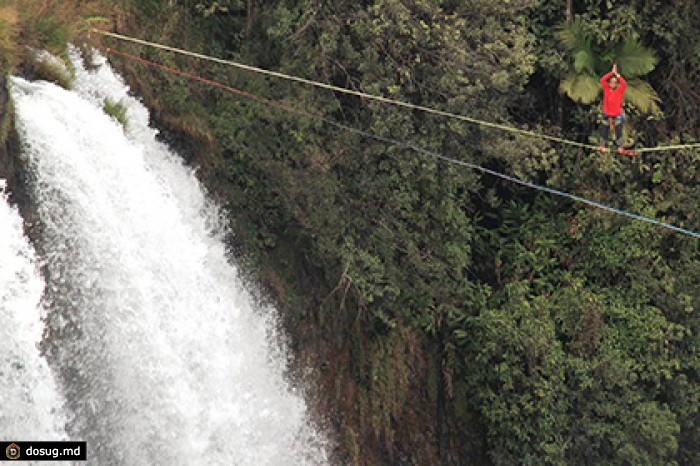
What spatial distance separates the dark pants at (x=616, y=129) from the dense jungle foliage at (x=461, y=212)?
40 centimetres

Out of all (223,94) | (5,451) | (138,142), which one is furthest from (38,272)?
(223,94)

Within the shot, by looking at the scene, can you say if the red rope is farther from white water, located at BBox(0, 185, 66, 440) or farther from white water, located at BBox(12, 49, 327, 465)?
white water, located at BBox(0, 185, 66, 440)

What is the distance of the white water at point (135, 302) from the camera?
841cm

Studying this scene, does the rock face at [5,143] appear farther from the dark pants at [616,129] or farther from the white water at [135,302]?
the dark pants at [616,129]

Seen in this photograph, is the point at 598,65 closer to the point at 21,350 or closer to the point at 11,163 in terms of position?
the point at 11,163

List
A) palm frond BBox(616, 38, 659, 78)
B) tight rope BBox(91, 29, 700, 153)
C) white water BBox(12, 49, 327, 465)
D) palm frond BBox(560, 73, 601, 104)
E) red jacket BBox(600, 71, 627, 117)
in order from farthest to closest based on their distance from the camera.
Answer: palm frond BBox(616, 38, 659, 78) → palm frond BBox(560, 73, 601, 104) → red jacket BBox(600, 71, 627, 117) → tight rope BBox(91, 29, 700, 153) → white water BBox(12, 49, 327, 465)

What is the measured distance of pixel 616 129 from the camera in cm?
Answer: 1250

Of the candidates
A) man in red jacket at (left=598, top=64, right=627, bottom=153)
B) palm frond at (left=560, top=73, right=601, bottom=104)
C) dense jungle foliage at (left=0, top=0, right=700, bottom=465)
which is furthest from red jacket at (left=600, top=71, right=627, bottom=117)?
palm frond at (left=560, top=73, right=601, bottom=104)

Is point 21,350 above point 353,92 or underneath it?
underneath

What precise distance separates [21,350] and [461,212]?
21.7ft

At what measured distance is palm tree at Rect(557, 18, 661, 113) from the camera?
1308 centimetres

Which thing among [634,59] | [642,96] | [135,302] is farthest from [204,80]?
[642,96]

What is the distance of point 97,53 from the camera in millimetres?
10258

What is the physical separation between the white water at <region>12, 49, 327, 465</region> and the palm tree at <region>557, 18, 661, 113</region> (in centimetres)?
534
